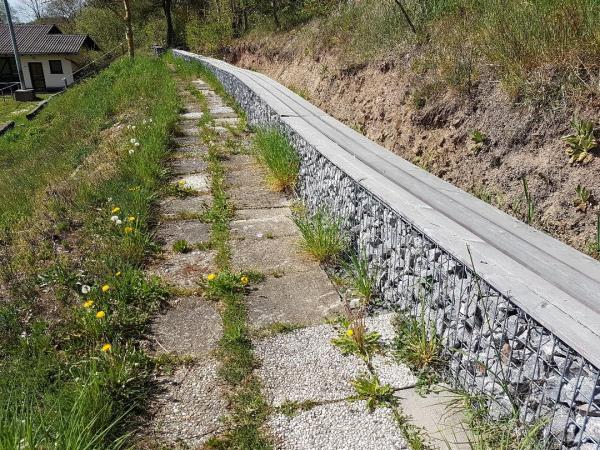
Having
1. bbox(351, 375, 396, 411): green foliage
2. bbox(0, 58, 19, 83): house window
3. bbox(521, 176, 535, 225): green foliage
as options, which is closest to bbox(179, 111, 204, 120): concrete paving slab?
bbox(521, 176, 535, 225): green foliage

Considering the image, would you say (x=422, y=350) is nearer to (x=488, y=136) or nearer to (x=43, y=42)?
(x=488, y=136)

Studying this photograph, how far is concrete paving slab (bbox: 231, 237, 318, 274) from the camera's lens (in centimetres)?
319

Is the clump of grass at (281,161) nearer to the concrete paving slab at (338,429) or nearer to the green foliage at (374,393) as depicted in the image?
the green foliage at (374,393)

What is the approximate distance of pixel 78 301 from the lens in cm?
269

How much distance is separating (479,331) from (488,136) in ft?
6.86

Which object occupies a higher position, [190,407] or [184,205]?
[184,205]

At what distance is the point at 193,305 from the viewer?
110 inches

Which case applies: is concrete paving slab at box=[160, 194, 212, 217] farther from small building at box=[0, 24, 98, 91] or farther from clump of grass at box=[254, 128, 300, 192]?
small building at box=[0, 24, 98, 91]

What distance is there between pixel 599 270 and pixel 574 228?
0.71 m

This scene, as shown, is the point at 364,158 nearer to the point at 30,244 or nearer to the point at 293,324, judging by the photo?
the point at 293,324

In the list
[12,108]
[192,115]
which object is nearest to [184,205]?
[192,115]

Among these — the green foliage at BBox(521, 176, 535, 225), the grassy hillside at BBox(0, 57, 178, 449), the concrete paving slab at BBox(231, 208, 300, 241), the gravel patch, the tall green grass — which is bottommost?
the gravel patch

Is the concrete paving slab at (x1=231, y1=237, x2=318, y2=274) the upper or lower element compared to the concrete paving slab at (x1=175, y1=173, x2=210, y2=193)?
lower

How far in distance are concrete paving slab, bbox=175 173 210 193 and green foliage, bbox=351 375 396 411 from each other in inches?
121
